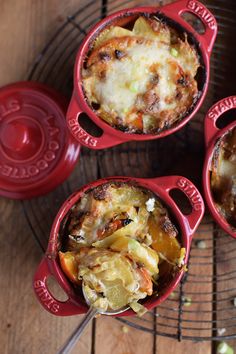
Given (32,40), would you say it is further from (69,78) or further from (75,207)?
(75,207)

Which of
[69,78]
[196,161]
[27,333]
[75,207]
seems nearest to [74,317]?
[27,333]

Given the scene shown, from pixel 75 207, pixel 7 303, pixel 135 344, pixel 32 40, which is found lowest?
pixel 135 344

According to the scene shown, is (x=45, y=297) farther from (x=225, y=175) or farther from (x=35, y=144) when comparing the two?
(x=225, y=175)

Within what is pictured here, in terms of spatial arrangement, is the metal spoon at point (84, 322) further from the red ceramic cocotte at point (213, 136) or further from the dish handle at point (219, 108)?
the dish handle at point (219, 108)

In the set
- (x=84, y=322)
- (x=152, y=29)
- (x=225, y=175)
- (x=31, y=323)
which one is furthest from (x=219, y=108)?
(x=31, y=323)

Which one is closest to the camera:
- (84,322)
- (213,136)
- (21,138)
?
(84,322)

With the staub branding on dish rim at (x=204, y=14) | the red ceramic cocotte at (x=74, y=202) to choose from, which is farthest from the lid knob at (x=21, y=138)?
the staub branding on dish rim at (x=204, y=14)

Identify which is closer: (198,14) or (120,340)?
(198,14)
